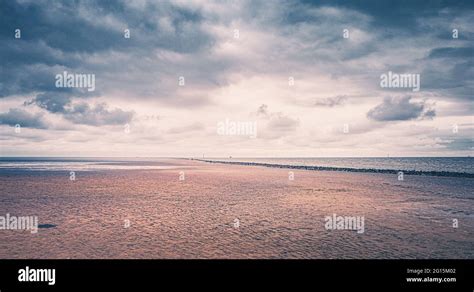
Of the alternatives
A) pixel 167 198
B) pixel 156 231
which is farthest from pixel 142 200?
pixel 156 231

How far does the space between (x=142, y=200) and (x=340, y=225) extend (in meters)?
15.9

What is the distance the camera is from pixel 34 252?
11875mm

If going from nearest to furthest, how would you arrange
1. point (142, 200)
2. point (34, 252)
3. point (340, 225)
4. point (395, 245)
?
1. point (34, 252)
2. point (395, 245)
3. point (340, 225)
4. point (142, 200)
